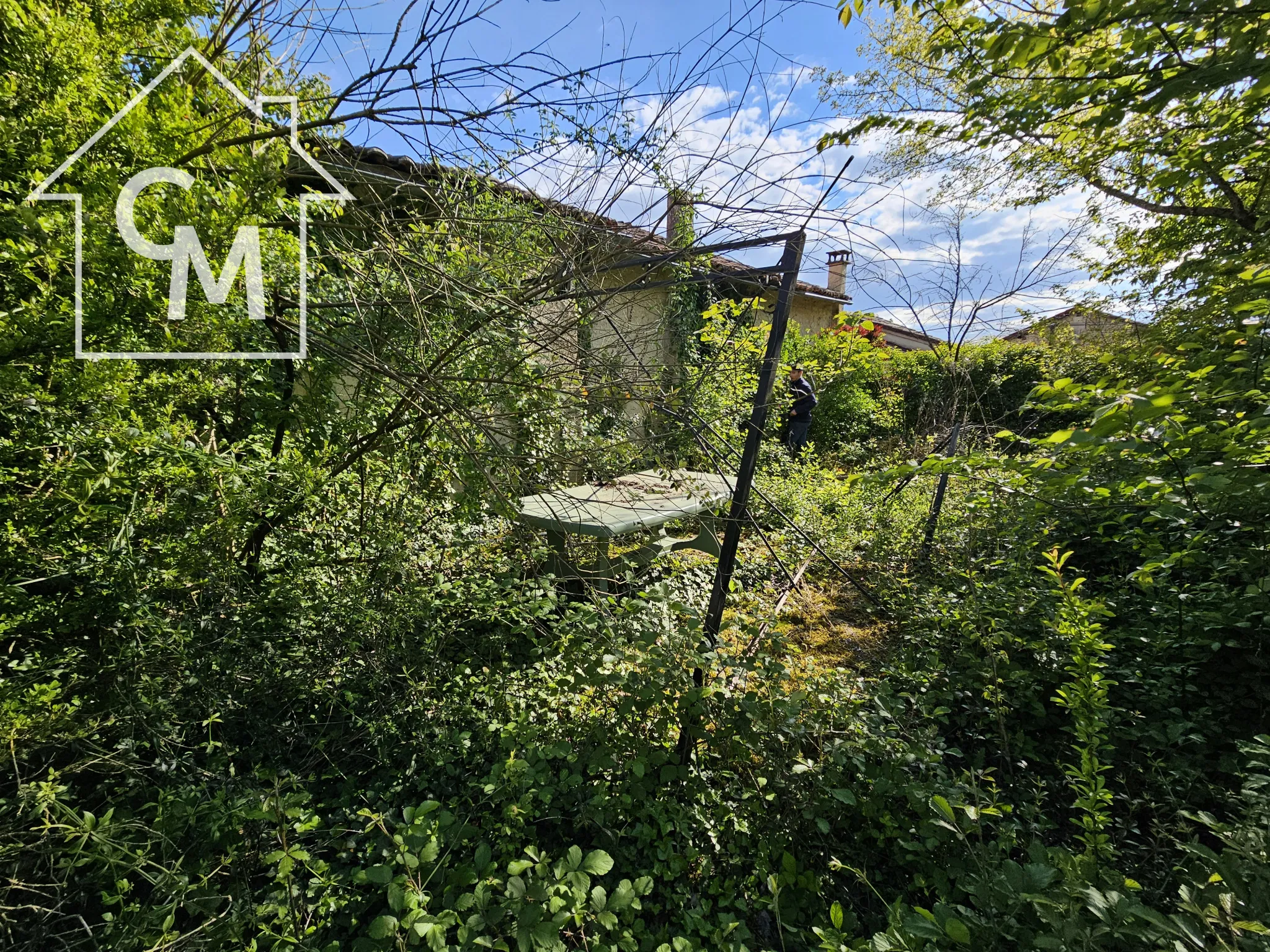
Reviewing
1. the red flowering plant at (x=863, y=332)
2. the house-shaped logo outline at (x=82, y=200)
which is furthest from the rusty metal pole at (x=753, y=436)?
the red flowering plant at (x=863, y=332)

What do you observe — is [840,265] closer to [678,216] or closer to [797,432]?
[678,216]

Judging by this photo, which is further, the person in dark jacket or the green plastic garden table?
the person in dark jacket

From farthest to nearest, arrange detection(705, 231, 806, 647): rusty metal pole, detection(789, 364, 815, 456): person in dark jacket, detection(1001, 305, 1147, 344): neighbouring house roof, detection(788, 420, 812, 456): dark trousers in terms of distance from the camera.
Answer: detection(788, 420, 812, 456): dark trousers < detection(789, 364, 815, 456): person in dark jacket < detection(1001, 305, 1147, 344): neighbouring house roof < detection(705, 231, 806, 647): rusty metal pole

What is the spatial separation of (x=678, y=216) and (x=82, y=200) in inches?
70.0

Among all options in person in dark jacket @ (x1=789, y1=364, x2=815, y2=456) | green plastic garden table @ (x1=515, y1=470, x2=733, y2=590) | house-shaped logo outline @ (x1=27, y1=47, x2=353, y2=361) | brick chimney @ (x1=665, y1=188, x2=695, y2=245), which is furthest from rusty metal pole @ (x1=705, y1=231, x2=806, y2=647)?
person in dark jacket @ (x1=789, y1=364, x2=815, y2=456)

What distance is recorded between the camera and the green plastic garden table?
8.52 ft

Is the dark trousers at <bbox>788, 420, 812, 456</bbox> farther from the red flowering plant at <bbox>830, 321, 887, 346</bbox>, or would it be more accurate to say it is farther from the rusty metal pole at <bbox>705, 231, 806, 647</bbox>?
the rusty metal pole at <bbox>705, 231, 806, 647</bbox>

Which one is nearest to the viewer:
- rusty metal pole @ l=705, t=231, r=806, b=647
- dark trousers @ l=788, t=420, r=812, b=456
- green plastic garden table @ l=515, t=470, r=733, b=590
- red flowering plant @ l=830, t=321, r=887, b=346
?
rusty metal pole @ l=705, t=231, r=806, b=647

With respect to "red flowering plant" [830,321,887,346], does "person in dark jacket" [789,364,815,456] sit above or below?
below

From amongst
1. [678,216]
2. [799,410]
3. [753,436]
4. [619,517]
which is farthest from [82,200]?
[799,410]

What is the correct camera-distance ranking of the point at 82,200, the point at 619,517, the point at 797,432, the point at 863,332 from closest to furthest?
1. the point at 82,200
2. the point at 619,517
3. the point at 863,332
4. the point at 797,432

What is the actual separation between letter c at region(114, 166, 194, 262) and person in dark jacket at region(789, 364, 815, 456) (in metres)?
6.90

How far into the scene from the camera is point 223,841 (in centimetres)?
160

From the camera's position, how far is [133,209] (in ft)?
4.79
